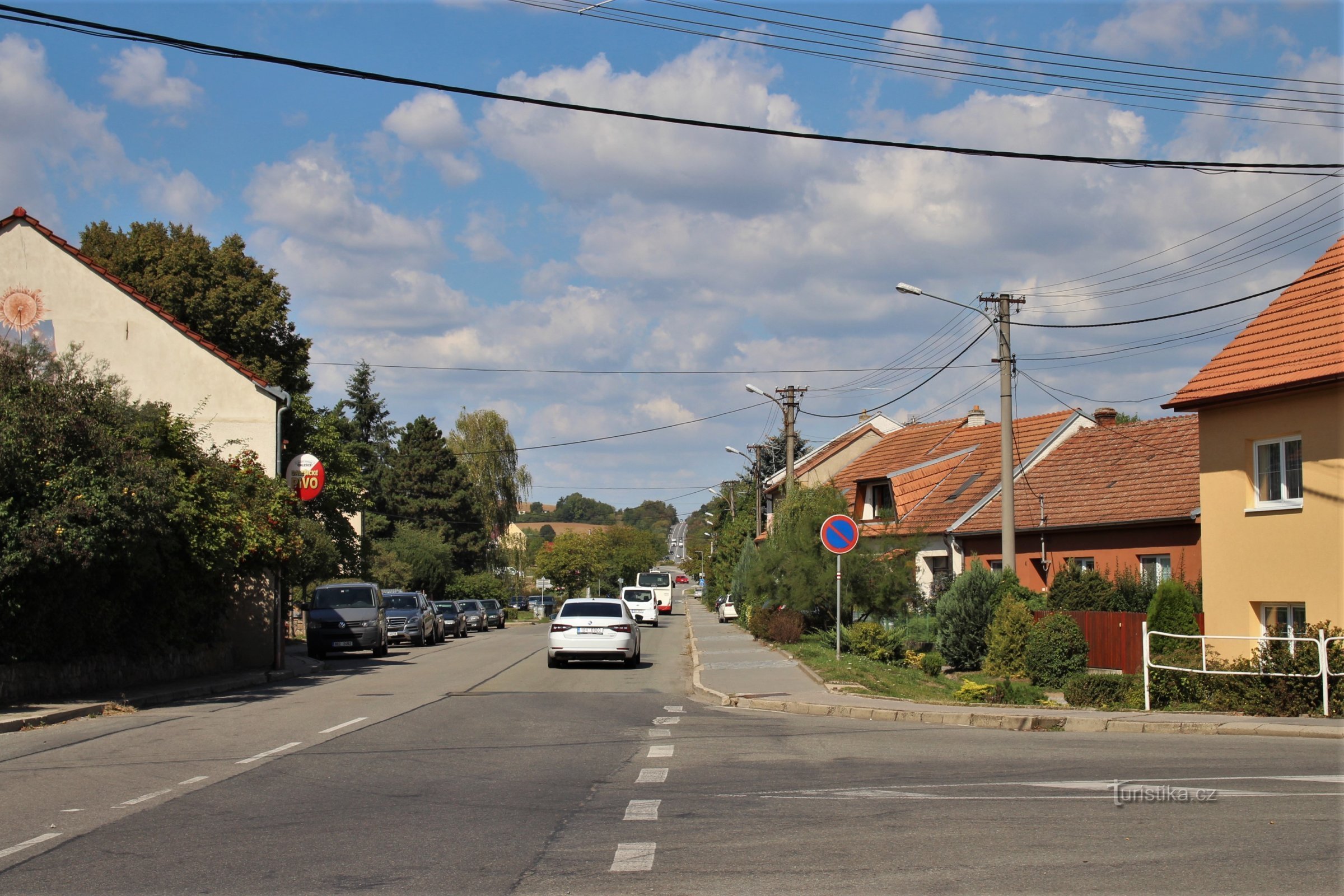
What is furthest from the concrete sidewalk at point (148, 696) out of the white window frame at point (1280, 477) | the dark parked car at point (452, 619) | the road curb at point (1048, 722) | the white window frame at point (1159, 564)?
the white window frame at point (1159, 564)

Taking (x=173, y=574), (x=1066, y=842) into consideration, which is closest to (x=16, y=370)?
(x=173, y=574)

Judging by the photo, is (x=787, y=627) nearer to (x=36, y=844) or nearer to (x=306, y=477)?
(x=306, y=477)

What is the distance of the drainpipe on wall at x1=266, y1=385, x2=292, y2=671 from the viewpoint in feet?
78.2

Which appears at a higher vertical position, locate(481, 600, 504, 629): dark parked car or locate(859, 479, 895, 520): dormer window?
locate(859, 479, 895, 520): dormer window

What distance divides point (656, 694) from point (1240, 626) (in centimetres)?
970

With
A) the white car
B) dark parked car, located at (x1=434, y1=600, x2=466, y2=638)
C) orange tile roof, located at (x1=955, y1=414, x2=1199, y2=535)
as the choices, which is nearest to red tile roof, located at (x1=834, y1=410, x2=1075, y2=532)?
orange tile roof, located at (x1=955, y1=414, x2=1199, y2=535)

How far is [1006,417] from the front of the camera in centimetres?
2344

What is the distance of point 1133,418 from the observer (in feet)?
218

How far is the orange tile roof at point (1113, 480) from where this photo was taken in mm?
28891

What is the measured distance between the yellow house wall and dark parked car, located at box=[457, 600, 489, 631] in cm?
3603

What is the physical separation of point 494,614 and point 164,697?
1565 inches

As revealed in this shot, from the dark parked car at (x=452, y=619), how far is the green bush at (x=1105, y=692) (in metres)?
31.1

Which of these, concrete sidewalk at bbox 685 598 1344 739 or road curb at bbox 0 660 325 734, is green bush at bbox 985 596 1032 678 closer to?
concrete sidewalk at bbox 685 598 1344 739

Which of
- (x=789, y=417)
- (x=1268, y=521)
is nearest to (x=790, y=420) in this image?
(x=789, y=417)
